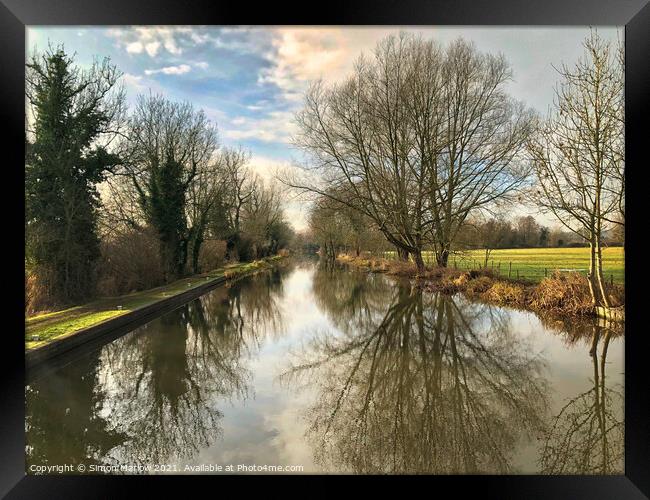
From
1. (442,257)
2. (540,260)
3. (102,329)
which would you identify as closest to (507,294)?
(540,260)

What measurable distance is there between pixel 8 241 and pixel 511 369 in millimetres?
6285

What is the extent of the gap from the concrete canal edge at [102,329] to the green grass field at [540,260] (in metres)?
9.35

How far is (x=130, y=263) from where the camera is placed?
13812 mm

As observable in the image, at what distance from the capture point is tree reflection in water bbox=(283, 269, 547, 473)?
3254 mm

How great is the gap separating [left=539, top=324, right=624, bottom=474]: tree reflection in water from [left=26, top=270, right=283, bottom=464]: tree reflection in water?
3117 millimetres

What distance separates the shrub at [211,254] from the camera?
2305cm

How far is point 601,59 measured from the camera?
300 inches

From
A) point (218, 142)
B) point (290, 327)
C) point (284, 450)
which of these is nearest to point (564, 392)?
point (284, 450)

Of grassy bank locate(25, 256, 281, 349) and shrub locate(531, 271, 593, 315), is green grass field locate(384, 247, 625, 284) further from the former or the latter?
grassy bank locate(25, 256, 281, 349)

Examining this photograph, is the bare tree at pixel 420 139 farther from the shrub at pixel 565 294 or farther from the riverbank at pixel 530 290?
the shrub at pixel 565 294

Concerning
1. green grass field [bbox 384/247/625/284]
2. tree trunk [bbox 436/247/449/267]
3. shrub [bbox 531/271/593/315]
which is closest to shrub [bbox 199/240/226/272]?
green grass field [bbox 384/247/625/284]

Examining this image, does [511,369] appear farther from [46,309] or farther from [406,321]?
[46,309]
